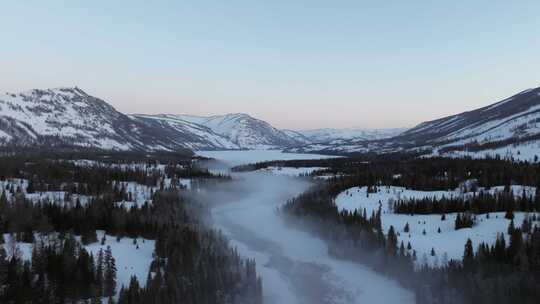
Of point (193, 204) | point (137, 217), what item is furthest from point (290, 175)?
point (137, 217)

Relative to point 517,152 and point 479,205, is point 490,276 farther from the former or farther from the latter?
point 517,152

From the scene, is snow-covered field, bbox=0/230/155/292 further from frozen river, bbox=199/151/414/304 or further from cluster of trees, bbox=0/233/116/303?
frozen river, bbox=199/151/414/304

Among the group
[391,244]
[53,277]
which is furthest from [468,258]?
[53,277]

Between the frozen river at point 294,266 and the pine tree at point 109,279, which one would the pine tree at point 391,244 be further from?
the pine tree at point 109,279

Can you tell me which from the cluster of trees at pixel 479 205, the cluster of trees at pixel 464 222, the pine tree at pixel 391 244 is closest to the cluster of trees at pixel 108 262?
the pine tree at pixel 391 244

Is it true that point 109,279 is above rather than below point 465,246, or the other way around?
below

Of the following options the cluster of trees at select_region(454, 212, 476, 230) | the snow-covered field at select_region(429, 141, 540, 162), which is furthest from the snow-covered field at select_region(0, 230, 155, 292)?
the snow-covered field at select_region(429, 141, 540, 162)
